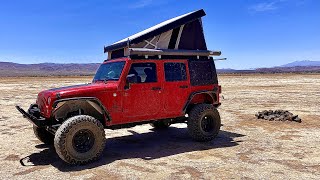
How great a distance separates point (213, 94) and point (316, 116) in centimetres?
561

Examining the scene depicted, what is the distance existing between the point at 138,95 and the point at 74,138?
168 cm

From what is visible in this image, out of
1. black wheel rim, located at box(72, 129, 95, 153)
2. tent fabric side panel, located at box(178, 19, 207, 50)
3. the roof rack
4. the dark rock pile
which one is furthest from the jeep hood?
the dark rock pile

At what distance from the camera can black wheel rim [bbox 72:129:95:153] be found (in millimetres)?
6374

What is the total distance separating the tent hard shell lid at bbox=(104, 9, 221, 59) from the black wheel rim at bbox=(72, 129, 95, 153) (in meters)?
1.97

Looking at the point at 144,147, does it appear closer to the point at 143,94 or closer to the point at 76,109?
the point at 143,94

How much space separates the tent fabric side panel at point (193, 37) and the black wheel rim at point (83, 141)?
10.5 feet

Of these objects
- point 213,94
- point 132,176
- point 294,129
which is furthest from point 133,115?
point 294,129

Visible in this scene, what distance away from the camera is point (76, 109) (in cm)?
670

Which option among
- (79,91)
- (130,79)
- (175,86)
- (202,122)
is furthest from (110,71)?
(202,122)

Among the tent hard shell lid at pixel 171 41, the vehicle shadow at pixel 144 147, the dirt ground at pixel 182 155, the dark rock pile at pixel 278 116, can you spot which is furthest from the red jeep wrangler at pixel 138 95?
the dark rock pile at pixel 278 116

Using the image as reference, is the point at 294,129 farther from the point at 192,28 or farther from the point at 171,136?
the point at 192,28

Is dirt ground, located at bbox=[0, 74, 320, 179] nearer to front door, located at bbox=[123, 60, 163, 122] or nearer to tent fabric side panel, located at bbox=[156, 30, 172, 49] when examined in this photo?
front door, located at bbox=[123, 60, 163, 122]

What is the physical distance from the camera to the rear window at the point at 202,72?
8.13 meters

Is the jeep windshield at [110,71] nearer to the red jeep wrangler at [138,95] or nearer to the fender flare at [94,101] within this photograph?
the red jeep wrangler at [138,95]
